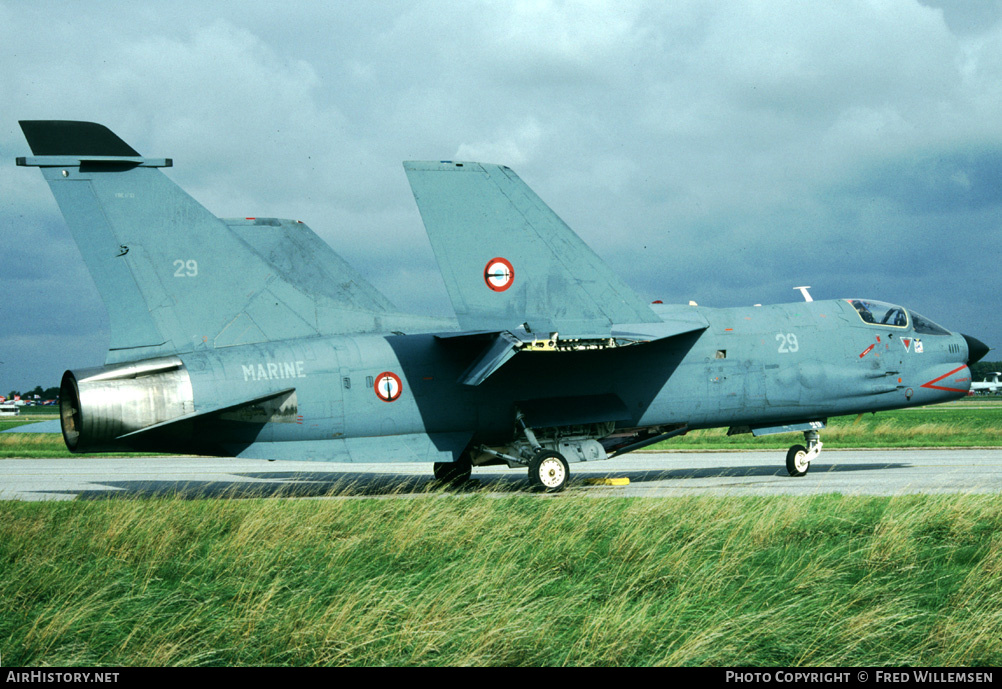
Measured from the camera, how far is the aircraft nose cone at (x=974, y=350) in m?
20.4

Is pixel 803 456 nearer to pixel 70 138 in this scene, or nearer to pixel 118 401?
pixel 118 401

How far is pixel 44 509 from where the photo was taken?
1276 cm

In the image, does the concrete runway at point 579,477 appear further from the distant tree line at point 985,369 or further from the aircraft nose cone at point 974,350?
the distant tree line at point 985,369

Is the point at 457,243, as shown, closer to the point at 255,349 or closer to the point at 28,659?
the point at 255,349

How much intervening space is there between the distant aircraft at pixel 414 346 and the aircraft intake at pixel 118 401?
35 mm

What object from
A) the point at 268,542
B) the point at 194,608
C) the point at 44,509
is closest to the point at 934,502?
the point at 268,542

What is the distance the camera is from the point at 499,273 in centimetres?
1627

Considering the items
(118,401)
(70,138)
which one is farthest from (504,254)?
(70,138)

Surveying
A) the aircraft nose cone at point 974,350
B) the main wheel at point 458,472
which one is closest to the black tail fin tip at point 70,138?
the main wheel at point 458,472

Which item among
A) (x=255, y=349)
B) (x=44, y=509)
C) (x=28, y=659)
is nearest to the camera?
(x=28, y=659)

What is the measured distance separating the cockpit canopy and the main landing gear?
3.04m

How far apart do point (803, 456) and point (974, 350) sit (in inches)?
215

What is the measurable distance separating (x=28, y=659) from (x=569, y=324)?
1202 cm

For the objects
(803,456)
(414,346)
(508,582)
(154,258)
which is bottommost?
(508,582)
